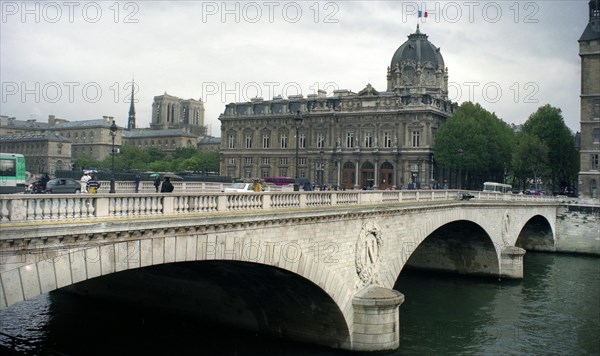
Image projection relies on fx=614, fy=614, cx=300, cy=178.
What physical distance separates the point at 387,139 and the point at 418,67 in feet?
50.3

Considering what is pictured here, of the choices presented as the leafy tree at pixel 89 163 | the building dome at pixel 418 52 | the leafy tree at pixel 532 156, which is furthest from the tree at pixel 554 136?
the leafy tree at pixel 89 163

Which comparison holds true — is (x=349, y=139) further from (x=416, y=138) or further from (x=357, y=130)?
(x=416, y=138)

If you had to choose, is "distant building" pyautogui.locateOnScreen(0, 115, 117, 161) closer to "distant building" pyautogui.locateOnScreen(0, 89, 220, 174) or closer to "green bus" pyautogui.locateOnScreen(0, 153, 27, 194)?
"distant building" pyautogui.locateOnScreen(0, 89, 220, 174)

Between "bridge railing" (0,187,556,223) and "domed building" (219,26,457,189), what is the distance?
71103 millimetres

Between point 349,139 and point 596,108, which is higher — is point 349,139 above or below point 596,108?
below

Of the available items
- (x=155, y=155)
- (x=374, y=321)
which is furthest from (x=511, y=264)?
(x=155, y=155)

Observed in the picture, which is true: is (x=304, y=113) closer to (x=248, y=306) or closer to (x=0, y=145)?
(x=0, y=145)

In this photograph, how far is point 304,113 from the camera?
10456 centimetres

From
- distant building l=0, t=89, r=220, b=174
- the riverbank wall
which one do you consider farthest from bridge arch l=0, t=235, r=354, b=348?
the riverbank wall

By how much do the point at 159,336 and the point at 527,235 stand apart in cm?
4806

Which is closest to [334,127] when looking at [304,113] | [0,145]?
[304,113]

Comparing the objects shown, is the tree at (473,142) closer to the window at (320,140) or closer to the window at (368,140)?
the window at (368,140)

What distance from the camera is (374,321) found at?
23.8 metres

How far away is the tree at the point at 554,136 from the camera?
275 ft
